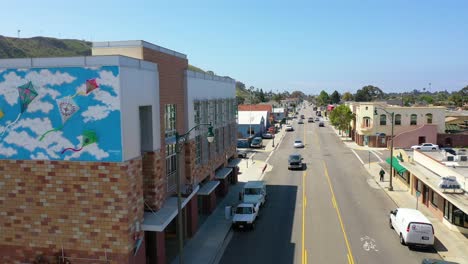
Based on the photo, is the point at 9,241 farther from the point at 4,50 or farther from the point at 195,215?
the point at 4,50

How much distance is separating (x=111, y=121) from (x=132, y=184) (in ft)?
9.20

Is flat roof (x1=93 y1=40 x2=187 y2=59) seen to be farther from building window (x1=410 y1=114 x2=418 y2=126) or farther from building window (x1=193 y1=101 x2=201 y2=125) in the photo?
building window (x1=410 y1=114 x2=418 y2=126)

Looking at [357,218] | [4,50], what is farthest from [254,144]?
[4,50]

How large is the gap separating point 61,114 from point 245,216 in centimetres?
1473

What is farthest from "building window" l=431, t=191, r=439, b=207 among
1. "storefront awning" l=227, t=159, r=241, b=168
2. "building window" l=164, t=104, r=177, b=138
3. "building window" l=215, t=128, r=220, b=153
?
"building window" l=164, t=104, r=177, b=138

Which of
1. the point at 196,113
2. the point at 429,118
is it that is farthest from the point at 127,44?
the point at 429,118

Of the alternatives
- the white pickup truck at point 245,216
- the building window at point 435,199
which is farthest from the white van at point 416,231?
the white pickup truck at point 245,216

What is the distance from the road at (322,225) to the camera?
23.4 metres

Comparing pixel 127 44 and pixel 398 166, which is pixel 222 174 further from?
pixel 127 44

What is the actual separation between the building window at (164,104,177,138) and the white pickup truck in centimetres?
796

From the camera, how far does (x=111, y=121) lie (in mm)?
16969

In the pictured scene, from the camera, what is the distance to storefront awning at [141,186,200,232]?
744 inches

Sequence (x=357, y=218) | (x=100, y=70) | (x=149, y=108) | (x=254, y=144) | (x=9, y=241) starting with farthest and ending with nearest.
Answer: (x=254, y=144) → (x=357, y=218) → (x=149, y=108) → (x=9, y=241) → (x=100, y=70)

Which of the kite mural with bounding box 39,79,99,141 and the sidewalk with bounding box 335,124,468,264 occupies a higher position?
the kite mural with bounding box 39,79,99,141
